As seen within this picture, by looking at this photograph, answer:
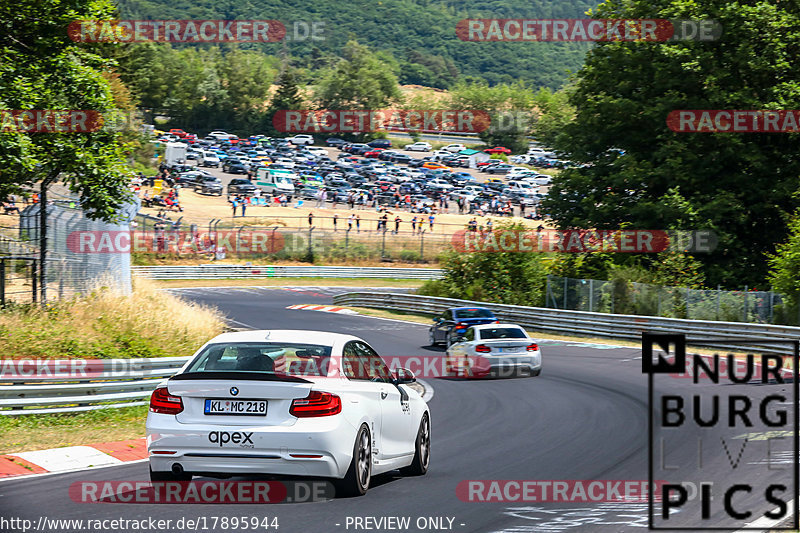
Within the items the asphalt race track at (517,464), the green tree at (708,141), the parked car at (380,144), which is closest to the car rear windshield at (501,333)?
the asphalt race track at (517,464)

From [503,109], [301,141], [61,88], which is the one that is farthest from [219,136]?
[61,88]

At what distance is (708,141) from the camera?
36969 mm

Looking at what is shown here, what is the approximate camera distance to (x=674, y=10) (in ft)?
122

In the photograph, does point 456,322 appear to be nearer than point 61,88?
No

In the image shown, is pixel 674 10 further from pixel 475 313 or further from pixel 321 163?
pixel 321 163

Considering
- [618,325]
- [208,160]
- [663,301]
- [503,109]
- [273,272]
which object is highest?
[503,109]

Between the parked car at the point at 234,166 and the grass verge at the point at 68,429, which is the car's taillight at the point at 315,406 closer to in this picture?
the grass verge at the point at 68,429

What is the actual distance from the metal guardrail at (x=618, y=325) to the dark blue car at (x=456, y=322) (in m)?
4.61

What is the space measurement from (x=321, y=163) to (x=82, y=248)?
8661 centimetres

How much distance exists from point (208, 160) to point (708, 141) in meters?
74.0

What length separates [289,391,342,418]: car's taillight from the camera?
8430 mm

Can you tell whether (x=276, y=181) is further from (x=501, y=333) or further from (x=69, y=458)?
(x=69, y=458)

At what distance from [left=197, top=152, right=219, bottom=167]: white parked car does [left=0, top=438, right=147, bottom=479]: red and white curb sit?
9275 cm

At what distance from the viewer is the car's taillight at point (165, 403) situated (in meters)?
A: 8.56
